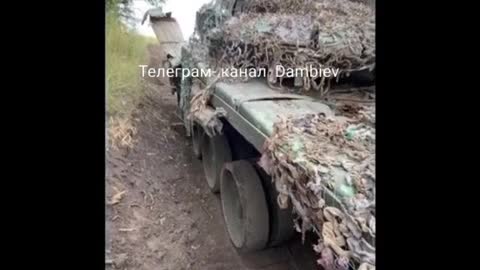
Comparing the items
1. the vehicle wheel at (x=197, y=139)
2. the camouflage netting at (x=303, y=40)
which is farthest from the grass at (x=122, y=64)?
the vehicle wheel at (x=197, y=139)

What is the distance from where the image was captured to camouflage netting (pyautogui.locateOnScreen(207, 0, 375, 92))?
6.10 ft

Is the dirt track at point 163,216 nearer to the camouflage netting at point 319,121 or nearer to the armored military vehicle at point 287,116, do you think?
the armored military vehicle at point 287,116

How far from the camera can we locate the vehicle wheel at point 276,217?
6.31 feet

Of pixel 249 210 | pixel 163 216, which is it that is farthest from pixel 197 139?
pixel 249 210

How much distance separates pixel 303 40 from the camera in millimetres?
2064

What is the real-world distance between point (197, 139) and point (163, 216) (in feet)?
2.43

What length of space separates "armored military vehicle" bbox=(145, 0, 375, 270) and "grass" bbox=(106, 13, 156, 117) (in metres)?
0.15

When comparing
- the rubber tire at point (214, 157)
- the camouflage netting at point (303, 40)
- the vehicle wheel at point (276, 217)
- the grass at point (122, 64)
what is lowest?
the vehicle wheel at point (276, 217)

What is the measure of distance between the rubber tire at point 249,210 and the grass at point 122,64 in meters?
0.54

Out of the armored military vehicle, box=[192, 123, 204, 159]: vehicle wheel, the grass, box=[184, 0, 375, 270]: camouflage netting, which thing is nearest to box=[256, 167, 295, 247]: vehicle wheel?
the armored military vehicle

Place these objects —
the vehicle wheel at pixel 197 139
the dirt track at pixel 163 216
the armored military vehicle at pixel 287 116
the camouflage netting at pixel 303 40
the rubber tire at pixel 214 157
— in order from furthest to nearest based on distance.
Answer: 1. the vehicle wheel at pixel 197 139
2. the rubber tire at pixel 214 157
3. the camouflage netting at pixel 303 40
4. the dirt track at pixel 163 216
5. the armored military vehicle at pixel 287 116

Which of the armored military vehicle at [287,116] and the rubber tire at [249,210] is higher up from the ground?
the armored military vehicle at [287,116]
